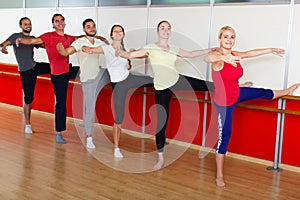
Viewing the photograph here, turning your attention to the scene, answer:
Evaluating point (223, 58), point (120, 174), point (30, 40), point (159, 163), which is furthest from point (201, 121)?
point (30, 40)

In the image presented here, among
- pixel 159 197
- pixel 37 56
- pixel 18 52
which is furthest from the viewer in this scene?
pixel 37 56

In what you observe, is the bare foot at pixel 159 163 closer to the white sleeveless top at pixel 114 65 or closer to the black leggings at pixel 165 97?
the black leggings at pixel 165 97

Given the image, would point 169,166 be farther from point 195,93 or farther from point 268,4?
point 268,4

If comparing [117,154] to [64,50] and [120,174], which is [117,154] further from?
[64,50]

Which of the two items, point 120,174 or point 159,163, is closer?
point 120,174

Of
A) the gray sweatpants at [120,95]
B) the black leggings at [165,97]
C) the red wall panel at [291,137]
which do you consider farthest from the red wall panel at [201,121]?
the gray sweatpants at [120,95]

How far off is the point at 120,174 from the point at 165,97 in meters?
0.91

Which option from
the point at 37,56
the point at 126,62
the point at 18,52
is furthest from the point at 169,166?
the point at 37,56

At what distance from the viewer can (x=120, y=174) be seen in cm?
420

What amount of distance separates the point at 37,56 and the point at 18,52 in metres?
1.39

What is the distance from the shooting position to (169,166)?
4539 mm

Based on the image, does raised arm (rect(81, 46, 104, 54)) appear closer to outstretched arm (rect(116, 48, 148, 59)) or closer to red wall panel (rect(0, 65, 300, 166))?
outstretched arm (rect(116, 48, 148, 59))

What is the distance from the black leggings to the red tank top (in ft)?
2.01

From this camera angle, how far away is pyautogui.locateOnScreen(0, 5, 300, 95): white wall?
4414 millimetres
